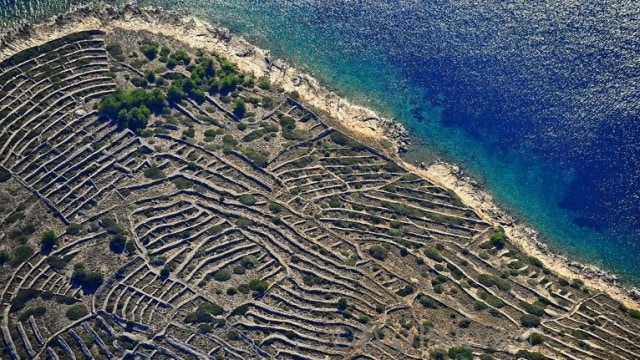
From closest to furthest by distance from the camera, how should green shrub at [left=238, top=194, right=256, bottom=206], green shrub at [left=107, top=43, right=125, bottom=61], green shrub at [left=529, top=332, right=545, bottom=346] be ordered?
green shrub at [left=529, top=332, right=545, bottom=346]
green shrub at [left=238, top=194, right=256, bottom=206]
green shrub at [left=107, top=43, right=125, bottom=61]

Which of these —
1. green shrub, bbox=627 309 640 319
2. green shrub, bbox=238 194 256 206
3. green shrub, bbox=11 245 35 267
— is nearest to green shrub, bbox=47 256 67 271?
green shrub, bbox=11 245 35 267

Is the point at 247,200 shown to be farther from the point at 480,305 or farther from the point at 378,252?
the point at 480,305

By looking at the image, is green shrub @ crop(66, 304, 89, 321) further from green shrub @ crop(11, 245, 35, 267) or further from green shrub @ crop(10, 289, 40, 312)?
green shrub @ crop(11, 245, 35, 267)

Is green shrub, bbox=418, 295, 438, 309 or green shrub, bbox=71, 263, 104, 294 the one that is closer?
green shrub, bbox=71, 263, 104, 294

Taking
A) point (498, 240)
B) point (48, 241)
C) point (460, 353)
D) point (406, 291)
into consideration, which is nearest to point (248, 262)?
point (406, 291)

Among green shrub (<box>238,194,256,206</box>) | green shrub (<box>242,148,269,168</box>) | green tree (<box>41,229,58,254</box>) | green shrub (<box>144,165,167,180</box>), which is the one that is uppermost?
green shrub (<box>242,148,269,168</box>)
